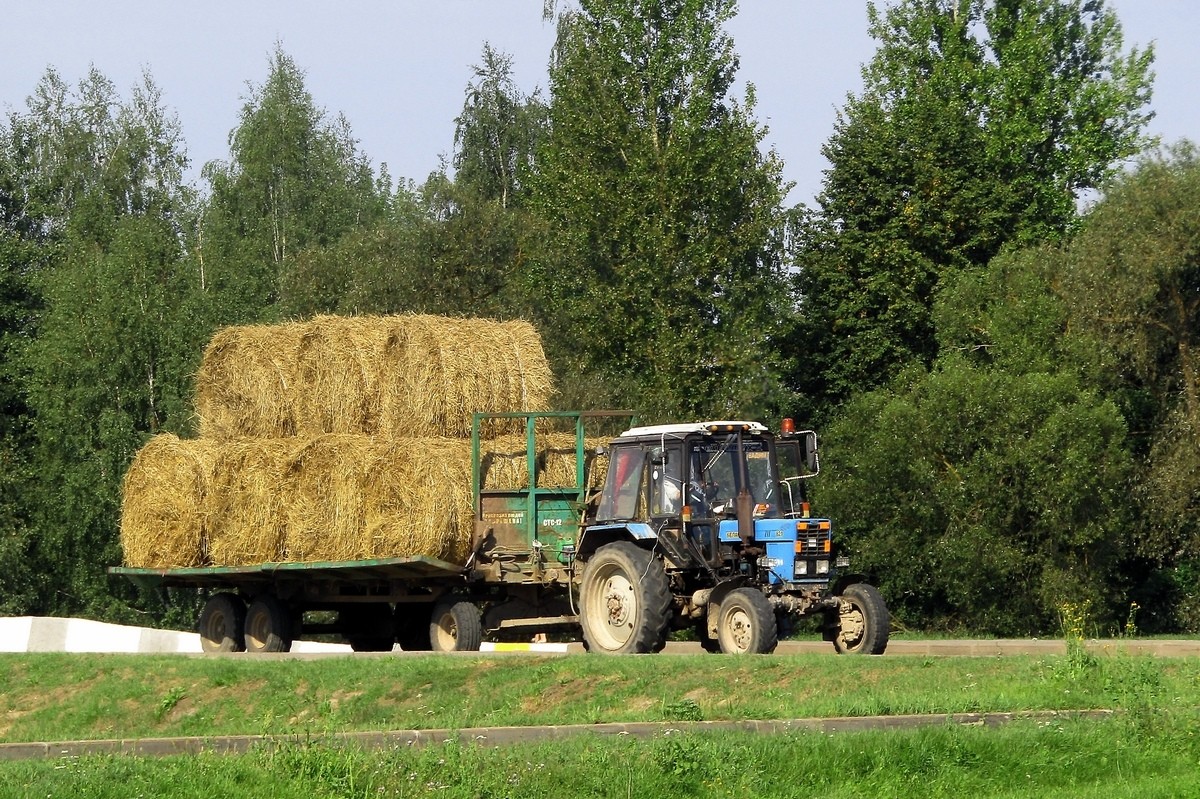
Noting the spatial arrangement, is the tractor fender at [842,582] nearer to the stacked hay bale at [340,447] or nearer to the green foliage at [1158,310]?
the stacked hay bale at [340,447]

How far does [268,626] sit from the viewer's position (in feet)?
78.1

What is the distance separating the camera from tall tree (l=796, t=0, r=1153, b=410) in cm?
4125

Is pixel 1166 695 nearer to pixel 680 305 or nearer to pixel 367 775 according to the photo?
pixel 367 775

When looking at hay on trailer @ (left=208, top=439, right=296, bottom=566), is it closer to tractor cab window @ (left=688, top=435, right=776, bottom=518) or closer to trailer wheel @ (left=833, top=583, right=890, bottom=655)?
tractor cab window @ (left=688, top=435, right=776, bottom=518)

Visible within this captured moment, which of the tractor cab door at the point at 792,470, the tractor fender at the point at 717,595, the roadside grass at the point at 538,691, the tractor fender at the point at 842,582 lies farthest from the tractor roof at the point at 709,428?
the roadside grass at the point at 538,691

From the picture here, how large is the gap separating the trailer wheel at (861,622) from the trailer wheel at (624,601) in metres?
1.99

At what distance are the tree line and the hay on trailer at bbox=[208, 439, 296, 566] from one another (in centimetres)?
1394

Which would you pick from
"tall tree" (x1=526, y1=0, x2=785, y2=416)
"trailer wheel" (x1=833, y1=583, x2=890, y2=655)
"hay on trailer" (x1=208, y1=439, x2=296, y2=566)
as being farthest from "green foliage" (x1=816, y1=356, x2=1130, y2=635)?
"hay on trailer" (x1=208, y1=439, x2=296, y2=566)

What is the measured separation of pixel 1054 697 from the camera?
46.3ft

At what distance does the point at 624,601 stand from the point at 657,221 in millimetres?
21567

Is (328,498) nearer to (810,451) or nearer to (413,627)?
(413,627)

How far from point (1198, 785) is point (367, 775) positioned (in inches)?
221

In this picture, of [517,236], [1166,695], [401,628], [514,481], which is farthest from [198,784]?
[517,236]

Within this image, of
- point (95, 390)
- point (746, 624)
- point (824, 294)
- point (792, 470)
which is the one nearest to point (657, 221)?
point (824, 294)
